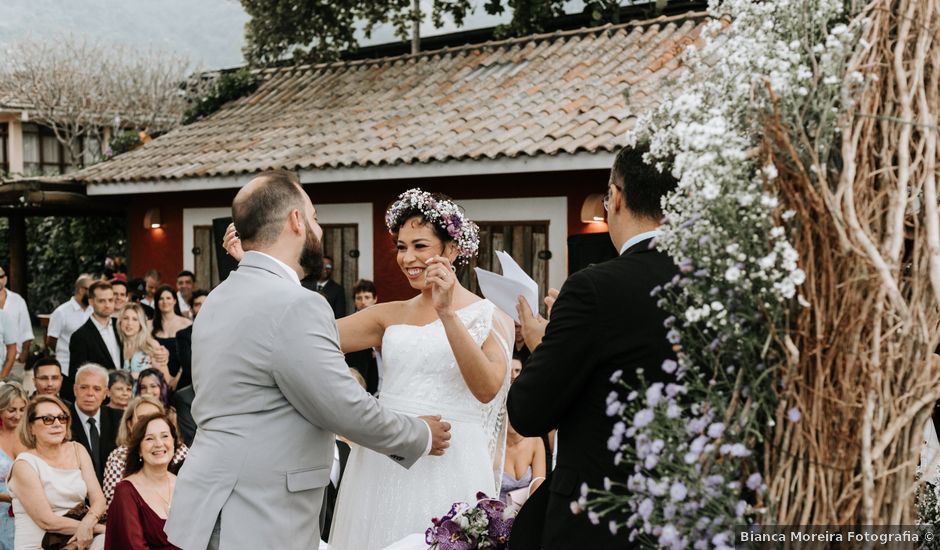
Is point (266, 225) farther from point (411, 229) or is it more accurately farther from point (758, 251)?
point (758, 251)

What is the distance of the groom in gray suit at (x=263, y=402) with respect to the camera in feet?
9.47

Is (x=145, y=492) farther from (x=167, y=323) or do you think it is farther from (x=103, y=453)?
(x=167, y=323)

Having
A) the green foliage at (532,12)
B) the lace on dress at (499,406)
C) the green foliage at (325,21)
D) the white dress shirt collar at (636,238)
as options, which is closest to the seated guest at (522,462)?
the lace on dress at (499,406)

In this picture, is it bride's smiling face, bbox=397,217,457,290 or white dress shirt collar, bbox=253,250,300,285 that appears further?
bride's smiling face, bbox=397,217,457,290

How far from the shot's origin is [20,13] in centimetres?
6519

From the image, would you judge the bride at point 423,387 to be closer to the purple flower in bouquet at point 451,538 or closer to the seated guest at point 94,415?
the purple flower in bouquet at point 451,538

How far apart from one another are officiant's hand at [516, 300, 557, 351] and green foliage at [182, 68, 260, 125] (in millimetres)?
13892

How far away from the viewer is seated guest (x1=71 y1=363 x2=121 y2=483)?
637 centimetres

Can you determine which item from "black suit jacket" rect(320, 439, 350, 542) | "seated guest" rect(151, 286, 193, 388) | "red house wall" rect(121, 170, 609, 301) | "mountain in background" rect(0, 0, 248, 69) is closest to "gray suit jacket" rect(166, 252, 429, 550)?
"black suit jacket" rect(320, 439, 350, 542)

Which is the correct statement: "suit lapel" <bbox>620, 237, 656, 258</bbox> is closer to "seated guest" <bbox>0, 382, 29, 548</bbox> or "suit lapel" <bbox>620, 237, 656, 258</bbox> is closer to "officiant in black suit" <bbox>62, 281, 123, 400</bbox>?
"seated guest" <bbox>0, 382, 29, 548</bbox>

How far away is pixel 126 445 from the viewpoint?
5566mm

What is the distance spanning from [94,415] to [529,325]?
4490 mm

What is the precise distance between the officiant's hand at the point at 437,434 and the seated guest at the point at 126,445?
232 cm

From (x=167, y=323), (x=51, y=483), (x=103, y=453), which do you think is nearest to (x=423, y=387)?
(x=51, y=483)
